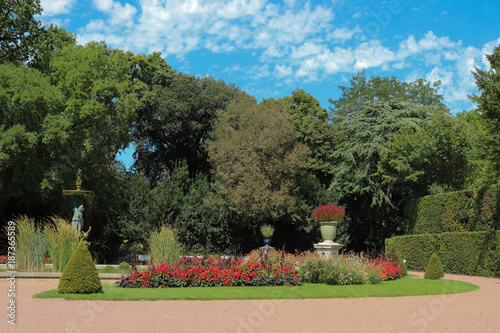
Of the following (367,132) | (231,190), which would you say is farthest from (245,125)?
(367,132)

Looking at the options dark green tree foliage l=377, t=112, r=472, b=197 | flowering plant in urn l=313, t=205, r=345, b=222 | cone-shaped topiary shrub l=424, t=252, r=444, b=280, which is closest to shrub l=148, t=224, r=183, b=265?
flowering plant in urn l=313, t=205, r=345, b=222

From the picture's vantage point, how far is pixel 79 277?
399 inches

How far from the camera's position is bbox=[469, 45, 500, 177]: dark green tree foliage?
1541 centimetres

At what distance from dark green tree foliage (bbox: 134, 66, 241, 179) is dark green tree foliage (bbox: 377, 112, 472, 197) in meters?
13.5

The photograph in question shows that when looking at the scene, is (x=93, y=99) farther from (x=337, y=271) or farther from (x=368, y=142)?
(x=337, y=271)

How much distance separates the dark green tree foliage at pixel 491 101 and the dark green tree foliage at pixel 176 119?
20048mm

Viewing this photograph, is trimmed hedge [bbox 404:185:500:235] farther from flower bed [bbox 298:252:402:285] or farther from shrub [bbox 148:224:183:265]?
shrub [bbox 148:224:183:265]

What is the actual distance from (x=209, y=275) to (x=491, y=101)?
11.1 meters

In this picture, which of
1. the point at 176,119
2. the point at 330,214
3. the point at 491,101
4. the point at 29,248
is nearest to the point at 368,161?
the point at 330,214

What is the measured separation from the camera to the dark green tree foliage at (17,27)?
1005 inches

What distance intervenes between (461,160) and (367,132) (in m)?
5.99

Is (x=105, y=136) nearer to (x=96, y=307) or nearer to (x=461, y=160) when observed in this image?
(x=96, y=307)

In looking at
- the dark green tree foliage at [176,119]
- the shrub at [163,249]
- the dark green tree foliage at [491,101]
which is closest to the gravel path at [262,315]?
the shrub at [163,249]

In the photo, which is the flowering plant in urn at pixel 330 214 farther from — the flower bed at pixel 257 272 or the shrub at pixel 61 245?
the shrub at pixel 61 245
